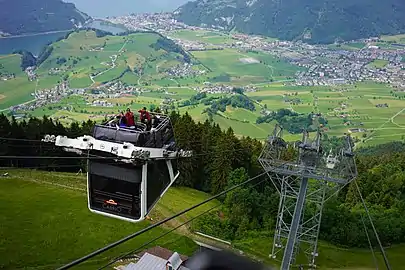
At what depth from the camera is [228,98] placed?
68.9 m

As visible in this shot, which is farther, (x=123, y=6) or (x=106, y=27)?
(x=123, y=6)

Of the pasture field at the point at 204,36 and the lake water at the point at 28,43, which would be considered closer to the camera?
the lake water at the point at 28,43

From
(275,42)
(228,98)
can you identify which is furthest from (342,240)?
(275,42)

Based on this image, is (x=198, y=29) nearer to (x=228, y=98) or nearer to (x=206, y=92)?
(x=206, y=92)

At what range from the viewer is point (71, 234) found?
1941 centimetres

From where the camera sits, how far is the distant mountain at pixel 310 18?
13038cm

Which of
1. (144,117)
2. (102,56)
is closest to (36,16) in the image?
(102,56)

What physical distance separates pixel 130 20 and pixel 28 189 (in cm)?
12436

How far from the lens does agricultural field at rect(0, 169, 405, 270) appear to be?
17.8 meters

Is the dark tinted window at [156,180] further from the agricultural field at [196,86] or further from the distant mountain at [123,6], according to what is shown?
the distant mountain at [123,6]

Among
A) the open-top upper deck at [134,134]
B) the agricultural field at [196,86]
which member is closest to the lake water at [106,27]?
the agricultural field at [196,86]

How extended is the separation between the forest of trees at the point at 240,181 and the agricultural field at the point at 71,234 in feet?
2.92

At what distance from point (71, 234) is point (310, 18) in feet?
413

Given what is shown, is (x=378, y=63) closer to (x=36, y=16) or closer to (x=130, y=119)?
(x=36, y=16)
